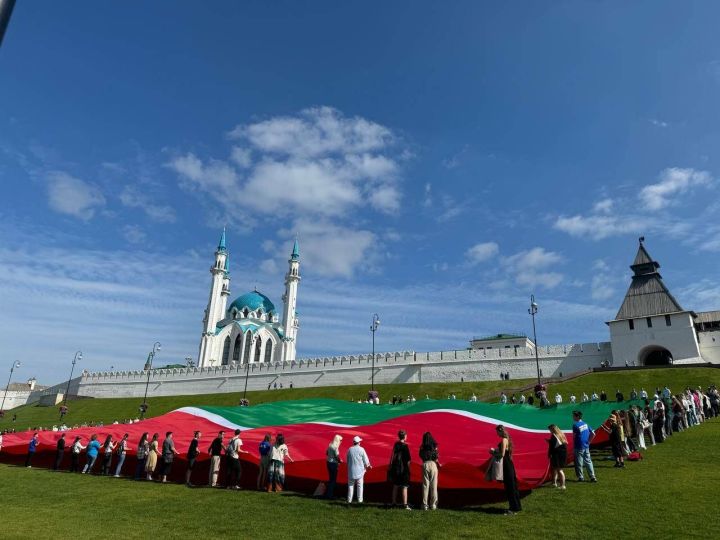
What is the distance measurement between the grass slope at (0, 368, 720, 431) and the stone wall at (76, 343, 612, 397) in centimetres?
394

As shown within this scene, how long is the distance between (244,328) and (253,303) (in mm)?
6110

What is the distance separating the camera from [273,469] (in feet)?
40.7

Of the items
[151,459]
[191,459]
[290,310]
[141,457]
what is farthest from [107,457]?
[290,310]

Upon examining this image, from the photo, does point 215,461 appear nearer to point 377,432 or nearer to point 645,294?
point 377,432

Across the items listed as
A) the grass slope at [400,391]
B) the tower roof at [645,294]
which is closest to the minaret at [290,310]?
the grass slope at [400,391]

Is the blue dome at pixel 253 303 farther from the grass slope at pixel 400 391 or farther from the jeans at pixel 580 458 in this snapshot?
the jeans at pixel 580 458

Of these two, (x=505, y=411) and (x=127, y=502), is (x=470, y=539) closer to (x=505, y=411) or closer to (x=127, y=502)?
(x=127, y=502)

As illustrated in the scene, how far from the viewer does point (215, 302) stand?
85.9 m

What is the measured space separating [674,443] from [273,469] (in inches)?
552

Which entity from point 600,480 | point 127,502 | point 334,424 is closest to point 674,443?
point 600,480

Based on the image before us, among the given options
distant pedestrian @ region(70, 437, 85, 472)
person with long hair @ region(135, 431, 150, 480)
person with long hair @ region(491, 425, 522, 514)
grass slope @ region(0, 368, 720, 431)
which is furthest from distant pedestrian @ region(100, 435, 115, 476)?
grass slope @ region(0, 368, 720, 431)

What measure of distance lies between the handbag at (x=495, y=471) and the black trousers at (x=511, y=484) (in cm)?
10

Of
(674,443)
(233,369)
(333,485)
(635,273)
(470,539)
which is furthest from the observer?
(233,369)

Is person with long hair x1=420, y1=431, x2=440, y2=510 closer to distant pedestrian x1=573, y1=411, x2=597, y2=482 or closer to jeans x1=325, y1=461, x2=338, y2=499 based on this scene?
jeans x1=325, y1=461, x2=338, y2=499
